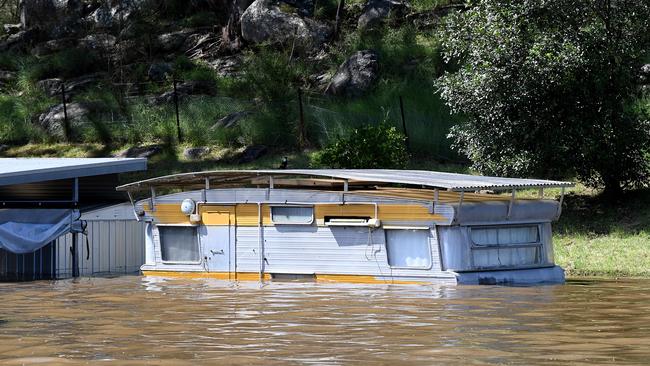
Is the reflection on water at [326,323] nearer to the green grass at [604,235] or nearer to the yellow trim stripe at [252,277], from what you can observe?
the yellow trim stripe at [252,277]

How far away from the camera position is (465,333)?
14930 mm

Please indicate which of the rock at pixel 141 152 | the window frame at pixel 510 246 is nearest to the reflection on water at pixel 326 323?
the window frame at pixel 510 246

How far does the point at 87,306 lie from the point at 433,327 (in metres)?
6.30

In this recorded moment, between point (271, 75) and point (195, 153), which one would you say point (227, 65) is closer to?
point (271, 75)

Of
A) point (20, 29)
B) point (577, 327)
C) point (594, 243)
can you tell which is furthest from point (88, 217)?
point (20, 29)

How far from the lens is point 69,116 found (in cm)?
4150

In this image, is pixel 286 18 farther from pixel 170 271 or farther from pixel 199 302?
pixel 199 302

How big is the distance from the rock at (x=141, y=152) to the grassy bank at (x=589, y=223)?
1.86 feet

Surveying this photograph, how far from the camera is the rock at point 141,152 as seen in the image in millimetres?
38084

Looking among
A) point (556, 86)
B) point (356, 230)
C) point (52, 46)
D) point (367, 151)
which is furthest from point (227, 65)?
point (356, 230)

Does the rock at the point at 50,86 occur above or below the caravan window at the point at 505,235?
above

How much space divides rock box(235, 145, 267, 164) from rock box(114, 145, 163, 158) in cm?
330

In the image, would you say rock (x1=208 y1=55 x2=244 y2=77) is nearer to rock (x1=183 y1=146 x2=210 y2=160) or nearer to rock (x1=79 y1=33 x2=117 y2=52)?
rock (x1=79 y1=33 x2=117 y2=52)

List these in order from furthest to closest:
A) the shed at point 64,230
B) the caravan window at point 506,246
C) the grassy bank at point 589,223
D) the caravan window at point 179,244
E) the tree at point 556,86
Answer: the tree at point 556,86 < the shed at point 64,230 < the grassy bank at point 589,223 < the caravan window at point 179,244 < the caravan window at point 506,246
